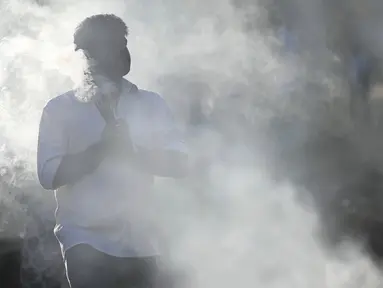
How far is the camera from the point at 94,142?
188 centimetres

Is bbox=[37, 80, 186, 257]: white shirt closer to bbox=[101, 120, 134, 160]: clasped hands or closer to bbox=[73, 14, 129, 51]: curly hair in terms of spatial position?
bbox=[101, 120, 134, 160]: clasped hands

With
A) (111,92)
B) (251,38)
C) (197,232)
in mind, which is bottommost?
(111,92)

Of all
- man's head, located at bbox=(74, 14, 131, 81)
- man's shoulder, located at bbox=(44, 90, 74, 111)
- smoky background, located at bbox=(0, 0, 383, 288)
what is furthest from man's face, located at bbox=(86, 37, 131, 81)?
smoky background, located at bbox=(0, 0, 383, 288)

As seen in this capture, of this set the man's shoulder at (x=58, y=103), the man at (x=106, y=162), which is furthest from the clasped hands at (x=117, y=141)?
the man's shoulder at (x=58, y=103)

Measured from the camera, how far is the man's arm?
184 centimetres

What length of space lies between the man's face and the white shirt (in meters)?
0.08

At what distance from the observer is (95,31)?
1.93 meters

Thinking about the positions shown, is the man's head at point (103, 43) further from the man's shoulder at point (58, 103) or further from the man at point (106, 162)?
the man's shoulder at point (58, 103)

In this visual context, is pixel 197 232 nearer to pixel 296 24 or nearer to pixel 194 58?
pixel 194 58

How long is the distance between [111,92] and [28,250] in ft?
8.14

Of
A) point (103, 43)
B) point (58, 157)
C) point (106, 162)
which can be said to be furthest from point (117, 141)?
point (103, 43)

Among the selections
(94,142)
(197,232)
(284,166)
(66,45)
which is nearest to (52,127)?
(94,142)

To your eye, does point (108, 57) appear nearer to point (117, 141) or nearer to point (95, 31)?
point (95, 31)

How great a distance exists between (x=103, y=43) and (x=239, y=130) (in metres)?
2.31
